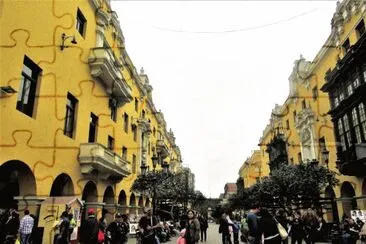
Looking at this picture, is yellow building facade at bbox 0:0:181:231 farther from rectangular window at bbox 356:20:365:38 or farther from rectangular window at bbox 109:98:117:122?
rectangular window at bbox 356:20:365:38

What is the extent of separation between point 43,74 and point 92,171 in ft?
19.7

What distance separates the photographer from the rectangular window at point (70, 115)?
1638cm

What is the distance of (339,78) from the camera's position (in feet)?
78.0

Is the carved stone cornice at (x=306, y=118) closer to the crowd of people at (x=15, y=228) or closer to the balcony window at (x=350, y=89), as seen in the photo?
the balcony window at (x=350, y=89)

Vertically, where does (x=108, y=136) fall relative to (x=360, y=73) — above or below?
below

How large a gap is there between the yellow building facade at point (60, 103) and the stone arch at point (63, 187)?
0.05m

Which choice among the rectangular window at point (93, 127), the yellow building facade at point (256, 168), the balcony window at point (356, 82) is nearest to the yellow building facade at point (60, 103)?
the rectangular window at point (93, 127)

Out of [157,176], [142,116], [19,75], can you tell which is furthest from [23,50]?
[142,116]

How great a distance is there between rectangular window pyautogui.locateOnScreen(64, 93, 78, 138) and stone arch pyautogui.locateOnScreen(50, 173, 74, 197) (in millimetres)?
2074

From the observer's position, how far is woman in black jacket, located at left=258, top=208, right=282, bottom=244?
7.96 m

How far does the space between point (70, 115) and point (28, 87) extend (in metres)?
3.90

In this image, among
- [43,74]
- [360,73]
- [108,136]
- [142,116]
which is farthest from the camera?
[142,116]

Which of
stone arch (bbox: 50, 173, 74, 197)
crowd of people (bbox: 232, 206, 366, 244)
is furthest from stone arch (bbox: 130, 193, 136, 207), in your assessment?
crowd of people (bbox: 232, 206, 366, 244)

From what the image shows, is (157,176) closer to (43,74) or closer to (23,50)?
(43,74)
